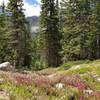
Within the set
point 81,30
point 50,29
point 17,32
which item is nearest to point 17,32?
point 17,32

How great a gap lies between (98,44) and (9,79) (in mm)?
49828

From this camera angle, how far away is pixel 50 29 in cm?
5916

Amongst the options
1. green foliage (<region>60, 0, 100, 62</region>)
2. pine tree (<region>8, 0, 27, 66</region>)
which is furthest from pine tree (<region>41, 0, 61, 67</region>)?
pine tree (<region>8, 0, 27, 66</region>)

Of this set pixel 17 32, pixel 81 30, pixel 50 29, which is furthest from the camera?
pixel 50 29

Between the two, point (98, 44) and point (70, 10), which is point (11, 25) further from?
point (98, 44)

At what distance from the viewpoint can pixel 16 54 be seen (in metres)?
54.3

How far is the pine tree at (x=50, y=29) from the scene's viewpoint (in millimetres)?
58688

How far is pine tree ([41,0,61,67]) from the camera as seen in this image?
5869 cm

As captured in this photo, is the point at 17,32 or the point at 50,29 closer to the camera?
the point at 17,32

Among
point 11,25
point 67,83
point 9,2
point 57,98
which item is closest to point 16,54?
point 11,25

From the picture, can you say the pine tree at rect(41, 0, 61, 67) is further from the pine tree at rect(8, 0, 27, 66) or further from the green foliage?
the pine tree at rect(8, 0, 27, 66)

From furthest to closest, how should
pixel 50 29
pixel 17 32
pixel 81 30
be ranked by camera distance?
pixel 50 29 → pixel 17 32 → pixel 81 30

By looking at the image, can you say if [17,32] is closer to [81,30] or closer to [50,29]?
[50,29]

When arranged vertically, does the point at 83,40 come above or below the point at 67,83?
below
